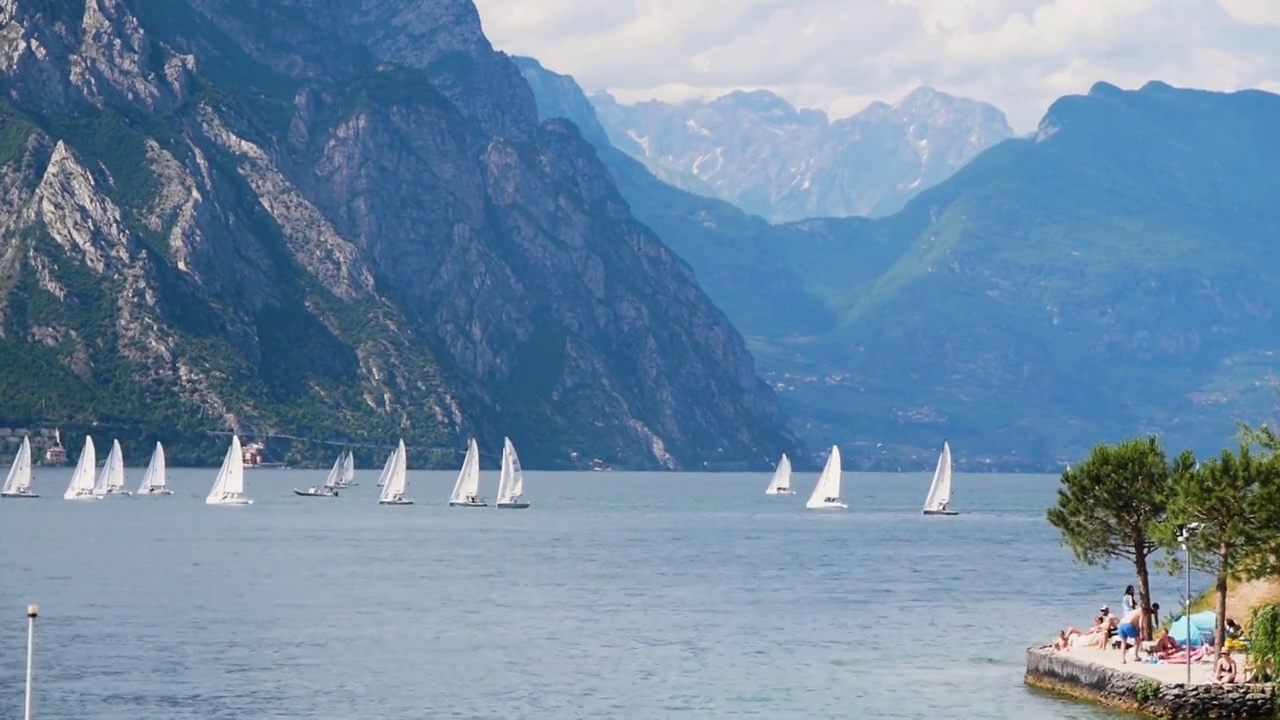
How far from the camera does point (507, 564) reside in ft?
591

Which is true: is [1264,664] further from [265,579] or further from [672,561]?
[672,561]

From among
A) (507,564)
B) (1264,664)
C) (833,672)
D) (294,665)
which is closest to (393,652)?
(294,665)

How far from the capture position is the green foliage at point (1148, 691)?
81.7 meters

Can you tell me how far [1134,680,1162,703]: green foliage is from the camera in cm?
8169

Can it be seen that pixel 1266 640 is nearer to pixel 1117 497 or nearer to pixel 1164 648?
pixel 1164 648

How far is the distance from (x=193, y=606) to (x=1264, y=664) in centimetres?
7358

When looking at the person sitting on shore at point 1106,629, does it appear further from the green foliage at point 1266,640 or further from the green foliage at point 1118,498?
the green foliage at point 1266,640

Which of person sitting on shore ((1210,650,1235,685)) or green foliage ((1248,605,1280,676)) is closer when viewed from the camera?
green foliage ((1248,605,1280,676))

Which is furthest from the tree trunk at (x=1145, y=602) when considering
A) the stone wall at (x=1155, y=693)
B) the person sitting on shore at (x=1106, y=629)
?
the stone wall at (x=1155, y=693)

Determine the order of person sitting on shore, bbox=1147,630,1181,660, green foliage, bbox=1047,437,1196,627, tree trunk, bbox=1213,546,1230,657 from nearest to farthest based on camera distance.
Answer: tree trunk, bbox=1213,546,1230,657 < person sitting on shore, bbox=1147,630,1181,660 < green foliage, bbox=1047,437,1196,627

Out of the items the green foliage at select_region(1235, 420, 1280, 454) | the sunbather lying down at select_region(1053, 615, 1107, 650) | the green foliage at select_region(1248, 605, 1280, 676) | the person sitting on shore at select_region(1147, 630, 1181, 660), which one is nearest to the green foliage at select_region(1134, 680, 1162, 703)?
the green foliage at select_region(1248, 605, 1280, 676)

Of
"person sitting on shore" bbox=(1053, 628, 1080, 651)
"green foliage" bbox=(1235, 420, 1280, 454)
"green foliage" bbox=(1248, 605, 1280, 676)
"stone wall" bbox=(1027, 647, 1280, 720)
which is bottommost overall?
"stone wall" bbox=(1027, 647, 1280, 720)

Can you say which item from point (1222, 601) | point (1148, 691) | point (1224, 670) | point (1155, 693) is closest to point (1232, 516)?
point (1222, 601)

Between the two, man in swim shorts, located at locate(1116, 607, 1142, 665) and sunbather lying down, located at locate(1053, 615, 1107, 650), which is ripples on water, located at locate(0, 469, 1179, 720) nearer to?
sunbather lying down, located at locate(1053, 615, 1107, 650)
